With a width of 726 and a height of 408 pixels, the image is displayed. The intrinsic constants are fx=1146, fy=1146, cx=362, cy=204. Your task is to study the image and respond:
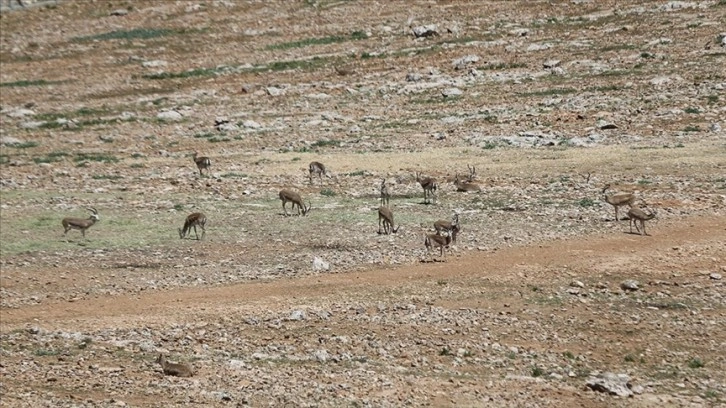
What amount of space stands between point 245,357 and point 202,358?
677mm

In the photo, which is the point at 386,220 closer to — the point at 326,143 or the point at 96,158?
the point at 326,143

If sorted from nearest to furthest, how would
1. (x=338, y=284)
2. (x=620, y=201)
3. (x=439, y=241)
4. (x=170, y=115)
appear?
(x=338, y=284) → (x=439, y=241) → (x=620, y=201) → (x=170, y=115)

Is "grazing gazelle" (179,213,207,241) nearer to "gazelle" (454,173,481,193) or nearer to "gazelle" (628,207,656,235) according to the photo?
"gazelle" (454,173,481,193)

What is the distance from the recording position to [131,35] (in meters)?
50.7

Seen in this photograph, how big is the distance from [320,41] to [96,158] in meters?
14.9

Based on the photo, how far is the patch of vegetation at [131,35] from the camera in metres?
50.4

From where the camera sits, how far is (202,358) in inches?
703

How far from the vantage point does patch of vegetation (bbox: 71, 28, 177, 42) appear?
50.4 m

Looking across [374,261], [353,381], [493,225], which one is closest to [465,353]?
[353,381]

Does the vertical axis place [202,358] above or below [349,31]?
below

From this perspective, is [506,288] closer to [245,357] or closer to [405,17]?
[245,357]

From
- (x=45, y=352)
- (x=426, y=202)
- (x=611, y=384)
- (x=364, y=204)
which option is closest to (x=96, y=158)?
(x=364, y=204)

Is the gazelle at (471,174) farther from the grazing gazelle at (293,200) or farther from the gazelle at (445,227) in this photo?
the gazelle at (445,227)

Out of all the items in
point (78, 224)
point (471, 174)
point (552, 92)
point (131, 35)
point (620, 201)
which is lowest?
point (78, 224)
